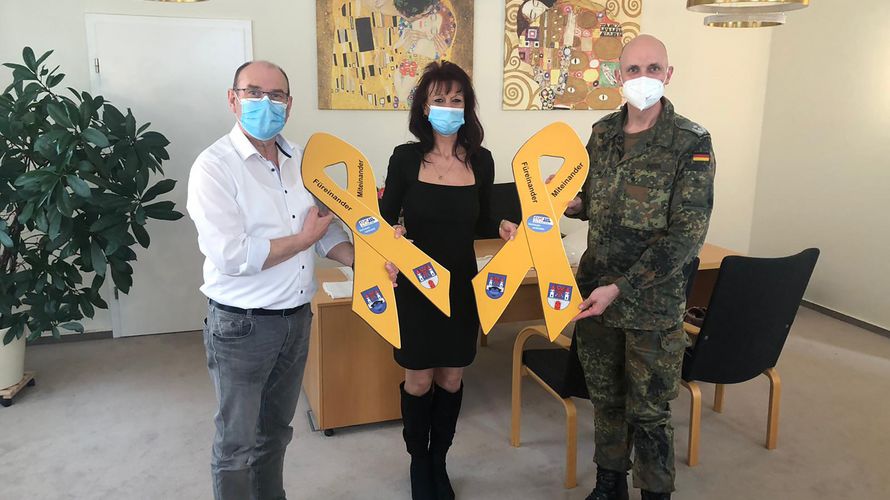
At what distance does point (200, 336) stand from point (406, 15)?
2.49 metres

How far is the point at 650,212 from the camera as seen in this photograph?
190 centimetres

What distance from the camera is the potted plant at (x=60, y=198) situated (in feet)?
9.53

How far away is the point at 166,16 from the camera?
3779mm

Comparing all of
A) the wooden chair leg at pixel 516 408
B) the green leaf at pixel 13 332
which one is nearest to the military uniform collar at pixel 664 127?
the wooden chair leg at pixel 516 408

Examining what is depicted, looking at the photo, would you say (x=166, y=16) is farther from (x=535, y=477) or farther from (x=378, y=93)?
(x=535, y=477)

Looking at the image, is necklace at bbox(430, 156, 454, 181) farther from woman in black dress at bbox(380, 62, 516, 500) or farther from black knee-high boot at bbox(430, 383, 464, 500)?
black knee-high boot at bbox(430, 383, 464, 500)

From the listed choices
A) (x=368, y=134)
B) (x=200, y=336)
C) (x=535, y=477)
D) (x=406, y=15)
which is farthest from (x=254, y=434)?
(x=406, y=15)

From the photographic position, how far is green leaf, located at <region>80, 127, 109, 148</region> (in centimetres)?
296

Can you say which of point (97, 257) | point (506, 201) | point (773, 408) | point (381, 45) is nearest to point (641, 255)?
point (773, 408)

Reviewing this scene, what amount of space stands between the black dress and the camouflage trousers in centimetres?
42

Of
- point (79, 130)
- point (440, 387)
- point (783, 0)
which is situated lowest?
point (440, 387)

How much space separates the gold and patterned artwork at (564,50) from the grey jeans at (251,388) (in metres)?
3.23

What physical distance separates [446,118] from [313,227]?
1.81 feet

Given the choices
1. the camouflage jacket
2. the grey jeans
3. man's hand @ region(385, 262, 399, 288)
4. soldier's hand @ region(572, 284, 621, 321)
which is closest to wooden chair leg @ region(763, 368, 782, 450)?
the camouflage jacket
